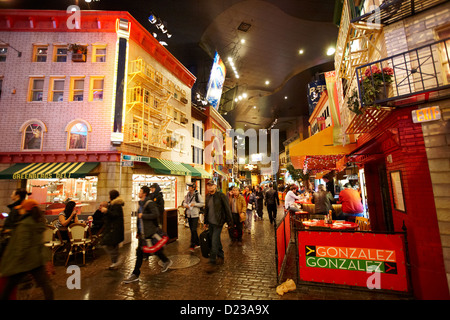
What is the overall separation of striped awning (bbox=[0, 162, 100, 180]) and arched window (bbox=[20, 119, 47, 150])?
0.94 m

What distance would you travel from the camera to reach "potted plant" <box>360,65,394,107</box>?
4.29m

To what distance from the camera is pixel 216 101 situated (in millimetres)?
21781

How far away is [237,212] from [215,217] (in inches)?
109

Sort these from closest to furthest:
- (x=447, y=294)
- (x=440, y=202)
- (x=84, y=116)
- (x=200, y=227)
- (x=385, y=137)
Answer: (x=447, y=294) < (x=440, y=202) < (x=385, y=137) < (x=84, y=116) < (x=200, y=227)

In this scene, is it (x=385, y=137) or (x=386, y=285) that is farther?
(x=385, y=137)

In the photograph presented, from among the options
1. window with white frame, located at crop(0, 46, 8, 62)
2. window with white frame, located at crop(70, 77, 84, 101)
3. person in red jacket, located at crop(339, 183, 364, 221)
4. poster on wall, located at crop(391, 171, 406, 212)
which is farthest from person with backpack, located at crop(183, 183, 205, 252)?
window with white frame, located at crop(0, 46, 8, 62)

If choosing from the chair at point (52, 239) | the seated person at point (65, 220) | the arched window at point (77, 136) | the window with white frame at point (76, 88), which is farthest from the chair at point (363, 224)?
the window with white frame at point (76, 88)

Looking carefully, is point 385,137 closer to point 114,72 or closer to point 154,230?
point 154,230

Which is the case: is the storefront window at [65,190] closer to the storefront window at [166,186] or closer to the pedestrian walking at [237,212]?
the storefront window at [166,186]

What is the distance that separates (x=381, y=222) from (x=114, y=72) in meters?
13.3

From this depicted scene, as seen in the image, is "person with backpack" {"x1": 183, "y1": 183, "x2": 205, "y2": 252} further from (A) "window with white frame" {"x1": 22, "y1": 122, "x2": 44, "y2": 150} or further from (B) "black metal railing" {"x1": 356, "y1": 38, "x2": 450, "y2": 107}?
(A) "window with white frame" {"x1": 22, "y1": 122, "x2": 44, "y2": 150}

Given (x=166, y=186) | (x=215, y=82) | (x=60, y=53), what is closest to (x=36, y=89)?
(x=60, y=53)

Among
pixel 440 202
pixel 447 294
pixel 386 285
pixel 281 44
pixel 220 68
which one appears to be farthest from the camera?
pixel 220 68
